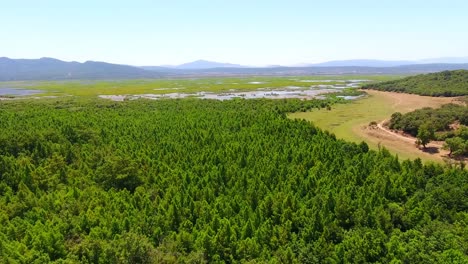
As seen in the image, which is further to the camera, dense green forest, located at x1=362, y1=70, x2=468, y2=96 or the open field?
dense green forest, located at x1=362, y1=70, x2=468, y2=96

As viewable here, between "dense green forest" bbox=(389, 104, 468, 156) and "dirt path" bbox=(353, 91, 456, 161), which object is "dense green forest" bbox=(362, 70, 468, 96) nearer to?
"dirt path" bbox=(353, 91, 456, 161)

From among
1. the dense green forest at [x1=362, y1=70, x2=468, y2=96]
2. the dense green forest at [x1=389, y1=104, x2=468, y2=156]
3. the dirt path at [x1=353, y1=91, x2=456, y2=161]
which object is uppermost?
the dense green forest at [x1=362, y1=70, x2=468, y2=96]

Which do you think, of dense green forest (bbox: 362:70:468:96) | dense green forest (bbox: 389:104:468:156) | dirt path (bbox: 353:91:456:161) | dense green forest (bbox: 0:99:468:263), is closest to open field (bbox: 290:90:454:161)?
dirt path (bbox: 353:91:456:161)

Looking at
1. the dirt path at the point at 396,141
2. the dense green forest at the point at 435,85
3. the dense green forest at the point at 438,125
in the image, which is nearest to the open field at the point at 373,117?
the dirt path at the point at 396,141

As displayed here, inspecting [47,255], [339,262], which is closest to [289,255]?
[339,262]

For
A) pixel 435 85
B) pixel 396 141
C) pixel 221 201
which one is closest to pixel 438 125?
pixel 396 141

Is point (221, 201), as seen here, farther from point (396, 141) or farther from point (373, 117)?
point (373, 117)

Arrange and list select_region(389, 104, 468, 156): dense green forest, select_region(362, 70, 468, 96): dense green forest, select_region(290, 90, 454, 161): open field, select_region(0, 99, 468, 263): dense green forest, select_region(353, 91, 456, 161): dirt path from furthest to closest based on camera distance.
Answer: select_region(362, 70, 468, 96): dense green forest → select_region(290, 90, 454, 161): open field → select_region(389, 104, 468, 156): dense green forest → select_region(353, 91, 456, 161): dirt path → select_region(0, 99, 468, 263): dense green forest

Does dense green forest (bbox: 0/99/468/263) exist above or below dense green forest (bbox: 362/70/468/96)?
below
